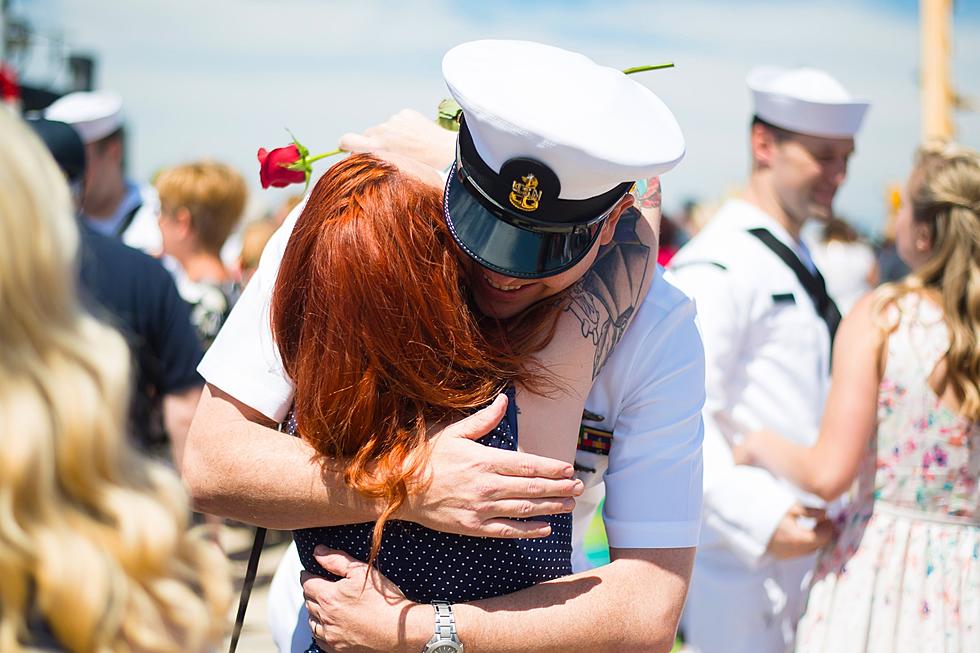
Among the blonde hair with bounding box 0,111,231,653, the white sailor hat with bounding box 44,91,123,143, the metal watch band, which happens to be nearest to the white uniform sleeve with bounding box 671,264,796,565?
the metal watch band

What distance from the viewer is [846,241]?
362 inches

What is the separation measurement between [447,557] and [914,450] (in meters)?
1.72

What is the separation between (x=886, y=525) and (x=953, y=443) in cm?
30

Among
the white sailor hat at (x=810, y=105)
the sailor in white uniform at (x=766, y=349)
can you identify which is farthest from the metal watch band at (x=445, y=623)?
the white sailor hat at (x=810, y=105)

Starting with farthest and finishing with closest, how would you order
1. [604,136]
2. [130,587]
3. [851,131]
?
1. [851,131]
2. [604,136]
3. [130,587]

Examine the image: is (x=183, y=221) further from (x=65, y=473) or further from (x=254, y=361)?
(x=65, y=473)

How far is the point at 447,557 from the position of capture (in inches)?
62.6

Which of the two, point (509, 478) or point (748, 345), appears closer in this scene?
point (509, 478)

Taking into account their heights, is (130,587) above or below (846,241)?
above

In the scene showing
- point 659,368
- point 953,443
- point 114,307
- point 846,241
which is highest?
point 659,368

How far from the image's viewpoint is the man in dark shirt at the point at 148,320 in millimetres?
2928

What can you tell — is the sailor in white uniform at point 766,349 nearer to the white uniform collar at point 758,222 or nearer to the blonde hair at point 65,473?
the white uniform collar at point 758,222

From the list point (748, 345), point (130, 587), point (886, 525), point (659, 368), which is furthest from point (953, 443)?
point (130, 587)

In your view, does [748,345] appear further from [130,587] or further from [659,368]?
[130,587]
